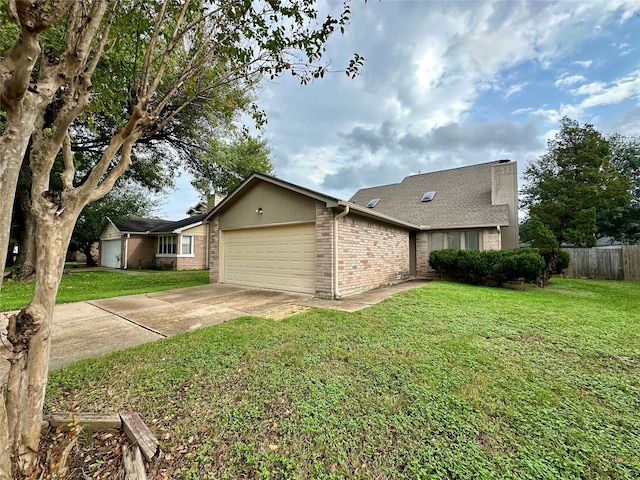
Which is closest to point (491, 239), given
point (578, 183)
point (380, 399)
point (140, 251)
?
point (578, 183)

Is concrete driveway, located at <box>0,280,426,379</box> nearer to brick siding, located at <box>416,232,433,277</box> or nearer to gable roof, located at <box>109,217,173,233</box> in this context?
brick siding, located at <box>416,232,433,277</box>

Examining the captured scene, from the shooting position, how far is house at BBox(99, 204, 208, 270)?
18.2m

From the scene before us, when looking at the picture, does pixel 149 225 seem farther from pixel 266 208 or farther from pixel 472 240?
pixel 472 240

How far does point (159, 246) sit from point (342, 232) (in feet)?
56.8

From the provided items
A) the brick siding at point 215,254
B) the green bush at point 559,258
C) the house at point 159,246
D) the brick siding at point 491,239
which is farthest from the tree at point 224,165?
the green bush at point 559,258

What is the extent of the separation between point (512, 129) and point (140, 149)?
22.6 metres

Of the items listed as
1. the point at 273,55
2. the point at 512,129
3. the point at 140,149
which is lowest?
the point at 273,55

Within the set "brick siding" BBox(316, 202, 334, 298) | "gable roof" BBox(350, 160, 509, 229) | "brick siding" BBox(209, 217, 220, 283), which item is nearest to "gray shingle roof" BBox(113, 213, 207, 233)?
"brick siding" BBox(209, 217, 220, 283)

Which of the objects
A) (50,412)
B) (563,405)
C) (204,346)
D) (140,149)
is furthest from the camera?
(140,149)

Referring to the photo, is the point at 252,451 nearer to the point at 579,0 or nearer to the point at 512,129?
the point at 579,0

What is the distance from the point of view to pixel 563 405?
2500 millimetres

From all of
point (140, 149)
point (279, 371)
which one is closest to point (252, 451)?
point (279, 371)

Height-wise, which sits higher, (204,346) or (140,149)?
(140,149)

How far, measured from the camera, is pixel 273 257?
886cm
